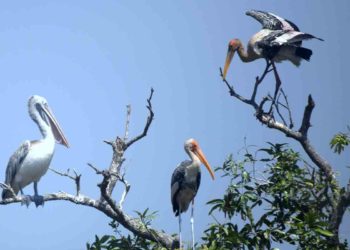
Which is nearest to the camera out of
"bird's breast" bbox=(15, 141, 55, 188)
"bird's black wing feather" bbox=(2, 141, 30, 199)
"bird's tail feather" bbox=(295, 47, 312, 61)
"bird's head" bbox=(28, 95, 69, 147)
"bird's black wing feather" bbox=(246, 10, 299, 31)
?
"bird's breast" bbox=(15, 141, 55, 188)

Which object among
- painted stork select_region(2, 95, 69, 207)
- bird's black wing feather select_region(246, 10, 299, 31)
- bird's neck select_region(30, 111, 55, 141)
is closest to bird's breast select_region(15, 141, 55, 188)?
painted stork select_region(2, 95, 69, 207)

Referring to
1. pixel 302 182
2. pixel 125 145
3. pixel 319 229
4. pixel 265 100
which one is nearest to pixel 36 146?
pixel 125 145

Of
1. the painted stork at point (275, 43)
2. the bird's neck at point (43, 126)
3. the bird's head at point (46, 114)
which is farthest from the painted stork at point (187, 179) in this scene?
the bird's neck at point (43, 126)

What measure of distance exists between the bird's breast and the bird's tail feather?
4927 mm

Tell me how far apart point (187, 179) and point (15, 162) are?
10.8 ft

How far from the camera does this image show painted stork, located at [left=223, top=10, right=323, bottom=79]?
12555 millimetres

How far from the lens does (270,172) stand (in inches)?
369

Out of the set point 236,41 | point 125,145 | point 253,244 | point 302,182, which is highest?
point 236,41

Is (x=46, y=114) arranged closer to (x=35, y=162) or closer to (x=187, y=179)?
(x=35, y=162)

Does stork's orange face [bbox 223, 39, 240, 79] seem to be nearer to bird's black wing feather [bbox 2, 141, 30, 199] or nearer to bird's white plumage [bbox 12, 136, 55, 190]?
bird's white plumage [bbox 12, 136, 55, 190]

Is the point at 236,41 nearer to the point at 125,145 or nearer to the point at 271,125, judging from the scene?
the point at 271,125

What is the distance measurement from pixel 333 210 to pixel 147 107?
2906 mm

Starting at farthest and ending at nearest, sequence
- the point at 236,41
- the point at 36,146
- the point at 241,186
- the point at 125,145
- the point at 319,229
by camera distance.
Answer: the point at 236,41
the point at 36,146
the point at 125,145
the point at 241,186
the point at 319,229

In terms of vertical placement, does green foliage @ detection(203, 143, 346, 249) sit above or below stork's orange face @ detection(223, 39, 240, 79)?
below
